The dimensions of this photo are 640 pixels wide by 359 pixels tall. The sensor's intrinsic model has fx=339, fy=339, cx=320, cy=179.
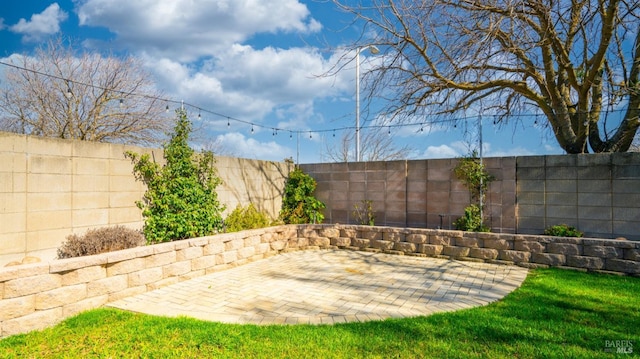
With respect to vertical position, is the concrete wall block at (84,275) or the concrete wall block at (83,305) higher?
the concrete wall block at (84,275)

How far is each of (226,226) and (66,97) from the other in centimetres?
977

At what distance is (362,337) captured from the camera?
3.00 m

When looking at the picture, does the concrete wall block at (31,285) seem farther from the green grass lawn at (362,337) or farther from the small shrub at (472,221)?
the small shrub at (472,221)

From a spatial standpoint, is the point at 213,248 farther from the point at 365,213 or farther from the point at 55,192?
the point at 365,213

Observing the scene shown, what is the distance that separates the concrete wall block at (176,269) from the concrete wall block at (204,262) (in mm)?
90

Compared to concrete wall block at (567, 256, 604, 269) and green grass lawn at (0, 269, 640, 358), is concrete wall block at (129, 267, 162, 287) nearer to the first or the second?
green grass lawn at (0, 269, 640, 358)

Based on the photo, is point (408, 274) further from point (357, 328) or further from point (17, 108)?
point (17, 108)

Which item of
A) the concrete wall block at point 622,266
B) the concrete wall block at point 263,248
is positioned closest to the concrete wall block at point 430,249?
the concrete wall block at point 622,266

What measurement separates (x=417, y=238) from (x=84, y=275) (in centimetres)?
539

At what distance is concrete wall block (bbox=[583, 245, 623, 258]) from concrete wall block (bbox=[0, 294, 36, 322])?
7299mm

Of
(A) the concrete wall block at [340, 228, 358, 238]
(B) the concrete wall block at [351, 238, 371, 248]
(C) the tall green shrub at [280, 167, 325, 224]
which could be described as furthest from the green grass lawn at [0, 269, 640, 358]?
(C) the tall green shrub at [280, 167, 325, 224]

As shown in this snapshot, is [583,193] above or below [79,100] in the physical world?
below

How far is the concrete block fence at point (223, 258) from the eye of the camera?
327 centimetres

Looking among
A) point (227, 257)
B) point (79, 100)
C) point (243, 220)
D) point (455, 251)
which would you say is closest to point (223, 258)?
point (227, 257)
